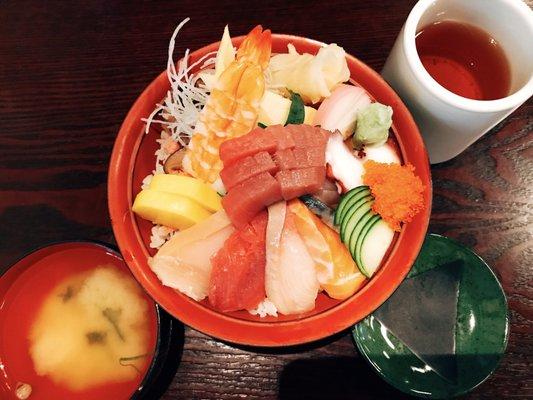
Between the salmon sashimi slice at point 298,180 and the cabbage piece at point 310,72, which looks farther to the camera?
the cabbage piece at point 310,72

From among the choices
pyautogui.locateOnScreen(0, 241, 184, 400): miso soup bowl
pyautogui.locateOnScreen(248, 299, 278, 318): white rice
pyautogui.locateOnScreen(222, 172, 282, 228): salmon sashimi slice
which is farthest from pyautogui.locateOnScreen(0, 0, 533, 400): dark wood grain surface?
pyautogui.locateOnScreen(222, 172, 282, 228): salmon sashimi slice

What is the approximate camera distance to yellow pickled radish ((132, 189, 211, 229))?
161 centimetres

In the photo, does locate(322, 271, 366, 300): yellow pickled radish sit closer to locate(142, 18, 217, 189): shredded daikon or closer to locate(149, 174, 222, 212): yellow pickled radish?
locate(149, 174, 222, 212): yellow pickled radish

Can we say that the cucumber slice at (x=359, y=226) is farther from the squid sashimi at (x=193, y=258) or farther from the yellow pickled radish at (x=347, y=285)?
the squid sashimi at (x=193, y=258)

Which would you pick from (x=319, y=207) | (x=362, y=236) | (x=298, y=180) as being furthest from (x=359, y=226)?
(x=298, y=180)

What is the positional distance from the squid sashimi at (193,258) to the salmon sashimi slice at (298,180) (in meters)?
0.24

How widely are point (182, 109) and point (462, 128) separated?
103cm

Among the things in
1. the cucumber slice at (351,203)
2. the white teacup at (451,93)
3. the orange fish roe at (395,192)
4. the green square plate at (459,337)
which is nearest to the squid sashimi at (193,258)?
the cucumber slice at (351,203)

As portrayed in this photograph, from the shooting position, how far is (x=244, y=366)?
6.11 ft

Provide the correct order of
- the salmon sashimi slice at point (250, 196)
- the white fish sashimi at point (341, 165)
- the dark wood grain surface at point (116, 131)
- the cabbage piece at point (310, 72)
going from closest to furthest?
the salmon sashimi slice at point (250, 196) < the white fish sashimi at point (341, 165) < the cabbage piece at point (310, 72) < the dark wood grain surface at point (116, 131)

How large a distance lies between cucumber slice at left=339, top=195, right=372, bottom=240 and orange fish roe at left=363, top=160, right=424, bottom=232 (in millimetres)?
26

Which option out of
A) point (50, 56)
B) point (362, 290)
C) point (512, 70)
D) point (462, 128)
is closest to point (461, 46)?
point (512, 70)

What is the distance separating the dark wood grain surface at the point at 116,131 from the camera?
6.07 feet

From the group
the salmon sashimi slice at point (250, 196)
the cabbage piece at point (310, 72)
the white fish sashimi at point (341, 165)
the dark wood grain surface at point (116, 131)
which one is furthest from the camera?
the dark wood grain surface at point (116, 131)
